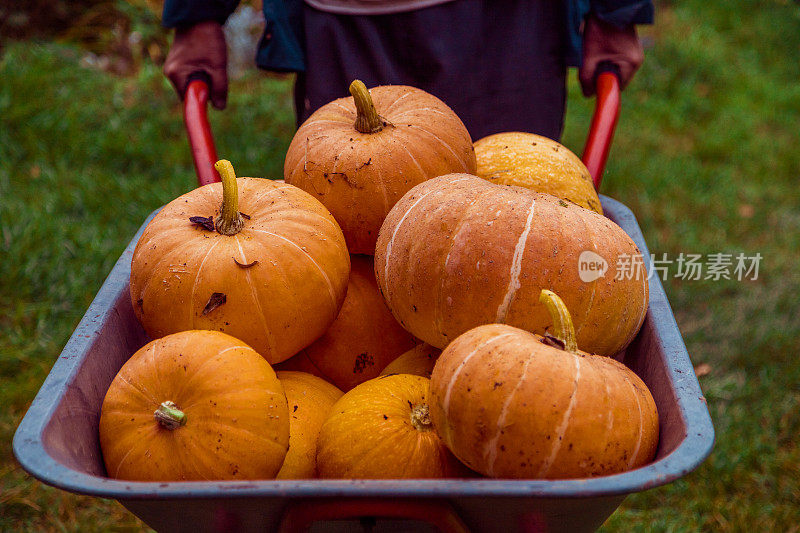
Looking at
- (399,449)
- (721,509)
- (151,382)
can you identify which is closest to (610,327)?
(399,449)

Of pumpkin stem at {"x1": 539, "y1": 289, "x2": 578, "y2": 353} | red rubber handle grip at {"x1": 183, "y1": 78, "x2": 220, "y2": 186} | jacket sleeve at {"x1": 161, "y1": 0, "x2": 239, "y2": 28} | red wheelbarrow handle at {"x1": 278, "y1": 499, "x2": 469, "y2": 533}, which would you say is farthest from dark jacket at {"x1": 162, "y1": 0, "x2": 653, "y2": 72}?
red wheelbarrow handle at {"x1": 278, "y1": 499, "x2": 469, "y2": 533}

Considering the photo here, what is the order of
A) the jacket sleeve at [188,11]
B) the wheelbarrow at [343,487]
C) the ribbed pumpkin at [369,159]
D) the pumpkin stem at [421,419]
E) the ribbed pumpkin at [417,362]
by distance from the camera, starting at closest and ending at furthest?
the wheelbarrow at [343,487] < the pumpkin stem at [421,419] < the ribbed pumpkin at [417,362] < the ribbed pumpkin at [369,159] < the jacket sleeve at [188,11]

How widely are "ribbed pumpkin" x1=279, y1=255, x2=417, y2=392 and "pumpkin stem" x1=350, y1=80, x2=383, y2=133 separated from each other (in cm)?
40

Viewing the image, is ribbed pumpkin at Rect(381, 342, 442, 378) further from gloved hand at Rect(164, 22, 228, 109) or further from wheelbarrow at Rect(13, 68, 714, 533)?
gloved hand at Rect(164, 22, 228, 109)

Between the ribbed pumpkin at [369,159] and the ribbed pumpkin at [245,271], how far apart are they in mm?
99

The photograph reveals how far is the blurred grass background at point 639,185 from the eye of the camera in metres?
2.72

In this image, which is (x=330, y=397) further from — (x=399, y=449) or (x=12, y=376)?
(x=12, y=376)

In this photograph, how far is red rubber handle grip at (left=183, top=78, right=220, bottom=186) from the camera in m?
2.12

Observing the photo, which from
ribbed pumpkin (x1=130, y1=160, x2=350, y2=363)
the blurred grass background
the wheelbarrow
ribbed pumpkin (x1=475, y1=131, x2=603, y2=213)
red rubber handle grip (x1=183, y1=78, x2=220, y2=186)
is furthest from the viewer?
the blurred grass background

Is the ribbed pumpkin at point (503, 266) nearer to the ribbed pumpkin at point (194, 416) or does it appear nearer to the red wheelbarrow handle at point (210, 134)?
the ribbed pumpkin at point (194, 416)

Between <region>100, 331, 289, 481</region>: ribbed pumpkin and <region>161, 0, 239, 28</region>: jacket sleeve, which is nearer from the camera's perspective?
<region>100, 331, 289, 481</region>: ribbed pumpkin

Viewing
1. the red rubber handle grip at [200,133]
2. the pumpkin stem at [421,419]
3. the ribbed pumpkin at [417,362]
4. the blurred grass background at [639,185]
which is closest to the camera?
the pumpkin stem at [421,419]

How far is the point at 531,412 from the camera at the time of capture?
1.21 m

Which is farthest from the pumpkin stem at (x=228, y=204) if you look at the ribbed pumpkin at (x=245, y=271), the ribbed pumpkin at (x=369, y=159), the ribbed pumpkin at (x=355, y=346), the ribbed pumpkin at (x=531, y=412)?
the ribbed pumpkin at (x=531, y=412)
